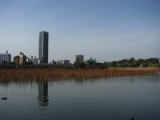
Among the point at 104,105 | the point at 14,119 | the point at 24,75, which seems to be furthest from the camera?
the point at 24,75

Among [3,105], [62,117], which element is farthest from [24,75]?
[62,117]

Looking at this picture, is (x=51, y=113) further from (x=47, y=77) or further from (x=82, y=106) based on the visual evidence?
(x=47, y=77)

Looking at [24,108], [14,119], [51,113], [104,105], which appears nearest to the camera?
[14,119]

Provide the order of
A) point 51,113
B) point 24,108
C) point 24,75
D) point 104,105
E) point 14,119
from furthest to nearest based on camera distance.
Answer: point 24,75, point 104,105, point 24,108, point 51,113, point 14,119

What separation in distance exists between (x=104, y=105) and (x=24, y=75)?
23.0 meters

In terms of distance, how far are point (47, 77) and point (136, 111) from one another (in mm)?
24732

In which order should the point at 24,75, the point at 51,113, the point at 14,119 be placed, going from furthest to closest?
the point at 24,75, the point at 51,113, the point at 14,119

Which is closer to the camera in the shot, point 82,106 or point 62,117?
point 62,117

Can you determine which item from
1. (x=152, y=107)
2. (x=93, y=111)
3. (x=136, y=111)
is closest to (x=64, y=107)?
(x=93, y=111)

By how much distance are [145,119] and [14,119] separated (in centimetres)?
845

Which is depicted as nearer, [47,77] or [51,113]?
[51,113]

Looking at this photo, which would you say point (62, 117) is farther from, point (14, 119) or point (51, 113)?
point (14, 119)

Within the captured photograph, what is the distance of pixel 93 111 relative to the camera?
13.8m

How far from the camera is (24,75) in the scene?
3506 centimetres
